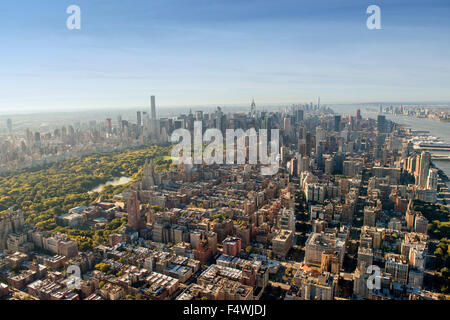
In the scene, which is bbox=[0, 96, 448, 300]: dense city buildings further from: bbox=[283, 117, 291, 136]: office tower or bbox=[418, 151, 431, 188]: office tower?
bbox=[283, 117, 291, 136]: office tower

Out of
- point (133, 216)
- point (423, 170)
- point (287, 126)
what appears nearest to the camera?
point (133, 216)

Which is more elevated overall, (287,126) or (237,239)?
(287,126)

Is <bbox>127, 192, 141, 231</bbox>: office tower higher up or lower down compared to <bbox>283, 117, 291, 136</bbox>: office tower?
lower down

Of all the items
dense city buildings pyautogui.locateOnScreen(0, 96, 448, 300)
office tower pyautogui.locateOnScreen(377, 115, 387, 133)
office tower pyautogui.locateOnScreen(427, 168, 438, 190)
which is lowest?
dense city buildings pyautogui.locateOnScreen(0, 96, 448, 300)

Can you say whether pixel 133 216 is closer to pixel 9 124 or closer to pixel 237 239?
pixel 237 239

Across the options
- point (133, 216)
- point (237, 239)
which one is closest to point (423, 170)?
point (237, 239)

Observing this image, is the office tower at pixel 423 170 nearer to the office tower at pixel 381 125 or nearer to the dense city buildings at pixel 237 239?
the dense city buildings at pixel 237 239

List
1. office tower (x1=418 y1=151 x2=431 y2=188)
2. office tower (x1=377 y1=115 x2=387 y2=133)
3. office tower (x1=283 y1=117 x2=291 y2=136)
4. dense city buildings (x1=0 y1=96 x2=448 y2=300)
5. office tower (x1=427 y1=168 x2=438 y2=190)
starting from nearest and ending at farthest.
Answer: dense city buildings (x1=0 y1=96 x2=448 y2=300)
office tower (x1=427 y1=168 x2=438 y2=190)
office tower (x1=418 y1=151 x2=431 y2=188)
office tower (x1=283 y1=117 x2=291 y2=136)
office tower (x1=377 y1=115 x2=387 y2=133)

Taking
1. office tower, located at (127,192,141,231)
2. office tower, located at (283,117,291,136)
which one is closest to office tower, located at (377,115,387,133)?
office tower, located at (283,117,291,136)

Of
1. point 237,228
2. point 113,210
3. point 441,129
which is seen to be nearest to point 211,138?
point 113,210

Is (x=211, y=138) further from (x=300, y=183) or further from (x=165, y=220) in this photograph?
(x=165, y=220)

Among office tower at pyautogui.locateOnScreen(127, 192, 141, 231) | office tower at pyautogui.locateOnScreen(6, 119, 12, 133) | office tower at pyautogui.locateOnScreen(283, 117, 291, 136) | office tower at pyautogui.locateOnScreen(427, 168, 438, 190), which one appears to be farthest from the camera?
office tower at pyautogui.locateOnScreen(283, 117, 291, 136)
